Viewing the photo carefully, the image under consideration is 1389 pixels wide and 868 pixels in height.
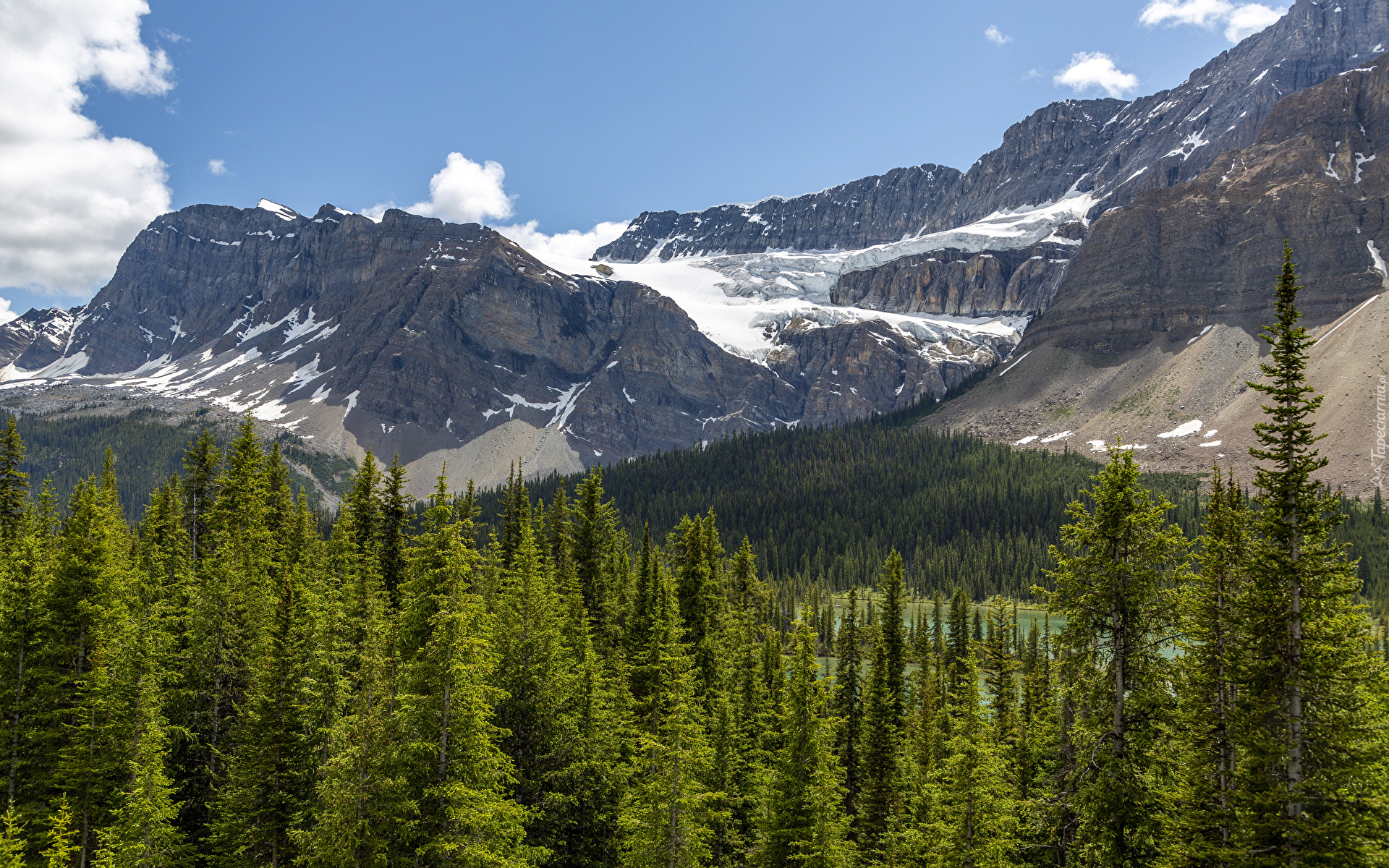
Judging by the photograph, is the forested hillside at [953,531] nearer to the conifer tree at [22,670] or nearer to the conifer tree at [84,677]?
the conifer tree at [84,677]

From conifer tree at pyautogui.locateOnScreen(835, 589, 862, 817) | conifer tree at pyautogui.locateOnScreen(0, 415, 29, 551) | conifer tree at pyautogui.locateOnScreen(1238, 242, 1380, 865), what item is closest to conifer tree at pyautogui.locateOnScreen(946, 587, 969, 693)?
conifer tree at pyautogui.locateOnScreen(835, 589, 862, 817)

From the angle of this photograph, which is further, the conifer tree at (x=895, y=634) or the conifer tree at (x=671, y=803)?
the conifer tree at (x=895, y=634)

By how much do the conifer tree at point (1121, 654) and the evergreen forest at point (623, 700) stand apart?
3.1 inches

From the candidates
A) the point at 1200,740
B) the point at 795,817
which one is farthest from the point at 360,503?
the point at 1200,740

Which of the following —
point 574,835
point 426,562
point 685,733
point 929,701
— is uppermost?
point 426,562

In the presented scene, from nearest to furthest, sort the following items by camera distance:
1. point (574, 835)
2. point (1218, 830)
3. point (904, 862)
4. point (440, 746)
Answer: point (1218, 830) < point (440, 746) < point (904, 862) < point (574, 835)

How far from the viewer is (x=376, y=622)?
26.4 metres

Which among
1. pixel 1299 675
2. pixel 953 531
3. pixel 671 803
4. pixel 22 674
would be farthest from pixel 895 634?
pixel 953 531

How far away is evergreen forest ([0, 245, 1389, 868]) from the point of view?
17891mm

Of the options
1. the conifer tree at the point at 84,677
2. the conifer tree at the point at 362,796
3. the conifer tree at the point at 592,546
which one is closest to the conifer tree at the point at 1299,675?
the conifer tree at the point at 362,796

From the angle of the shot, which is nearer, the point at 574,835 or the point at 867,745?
the point at 574,835

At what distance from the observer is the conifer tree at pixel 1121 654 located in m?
19.6

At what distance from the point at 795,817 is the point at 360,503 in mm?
25745

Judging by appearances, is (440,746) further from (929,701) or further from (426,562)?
(929,701)
